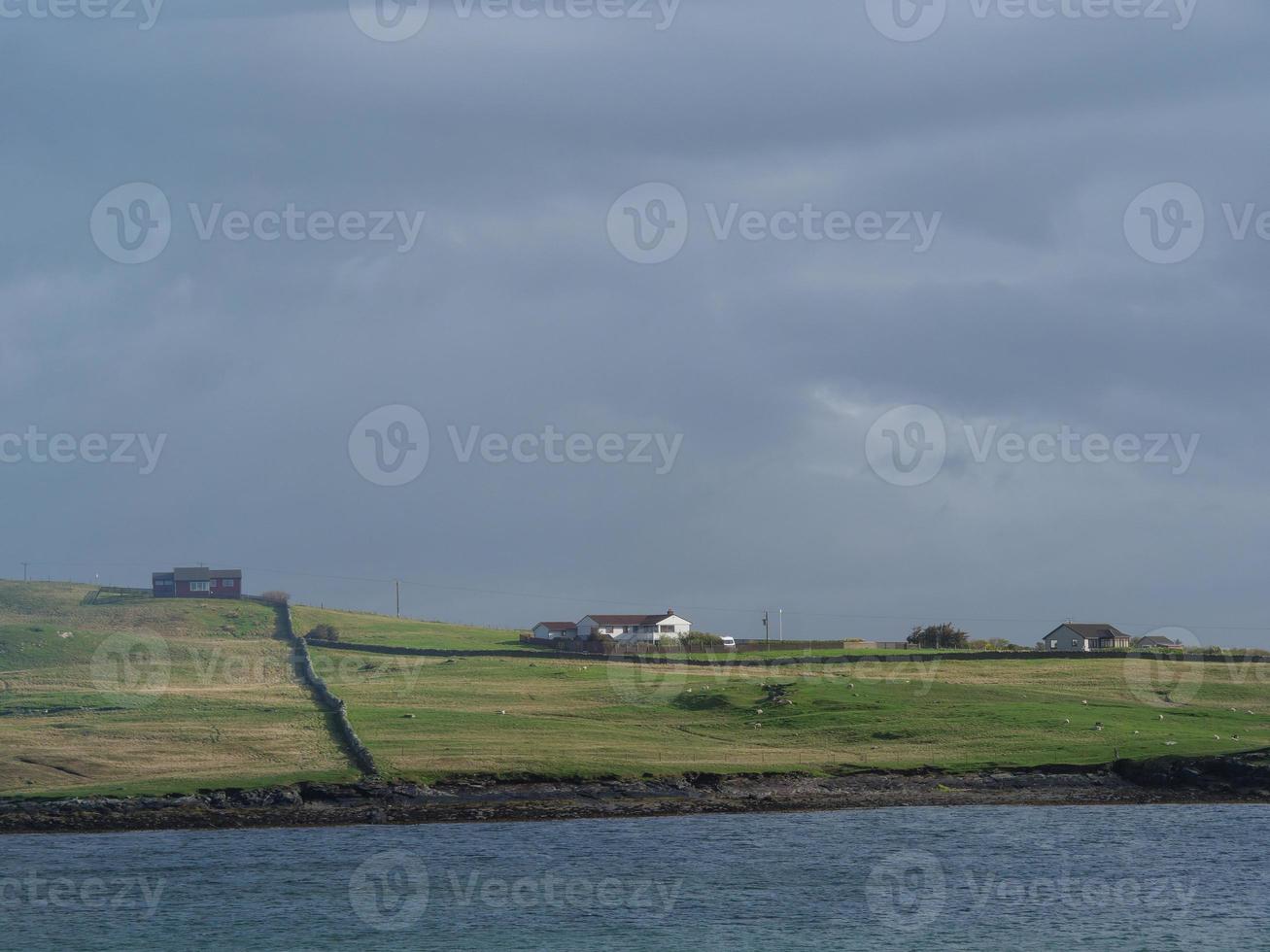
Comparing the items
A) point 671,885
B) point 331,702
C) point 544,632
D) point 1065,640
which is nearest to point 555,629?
point 544,632

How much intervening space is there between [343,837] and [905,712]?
4082 centimetres

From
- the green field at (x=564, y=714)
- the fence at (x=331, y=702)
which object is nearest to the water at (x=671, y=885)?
the green field at (x=564, y=714)

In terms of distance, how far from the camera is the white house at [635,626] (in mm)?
168625

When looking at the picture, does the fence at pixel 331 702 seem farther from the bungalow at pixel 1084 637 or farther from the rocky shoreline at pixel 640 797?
the bungalow at pixel 1084 637

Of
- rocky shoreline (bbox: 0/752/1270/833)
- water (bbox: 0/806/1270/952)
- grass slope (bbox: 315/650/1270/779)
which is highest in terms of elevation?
grass slope (bbox: 315/650/1270/779)

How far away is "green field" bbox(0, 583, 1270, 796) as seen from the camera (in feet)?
255

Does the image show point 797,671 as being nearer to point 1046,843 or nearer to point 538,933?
point 1046,843

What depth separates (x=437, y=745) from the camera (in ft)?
266

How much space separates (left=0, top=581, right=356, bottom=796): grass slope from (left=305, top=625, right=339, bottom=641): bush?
4260mm

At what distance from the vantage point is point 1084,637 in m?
150

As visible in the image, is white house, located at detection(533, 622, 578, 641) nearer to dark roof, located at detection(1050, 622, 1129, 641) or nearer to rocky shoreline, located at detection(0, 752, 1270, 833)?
dark roof, located at detection(1050, 622, 1129, 641)

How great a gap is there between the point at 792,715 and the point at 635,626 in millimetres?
81256

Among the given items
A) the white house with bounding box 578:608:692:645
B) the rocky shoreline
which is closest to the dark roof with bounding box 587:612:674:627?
the white house with bounding box 578:608:692:645

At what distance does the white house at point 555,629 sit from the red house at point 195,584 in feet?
119
